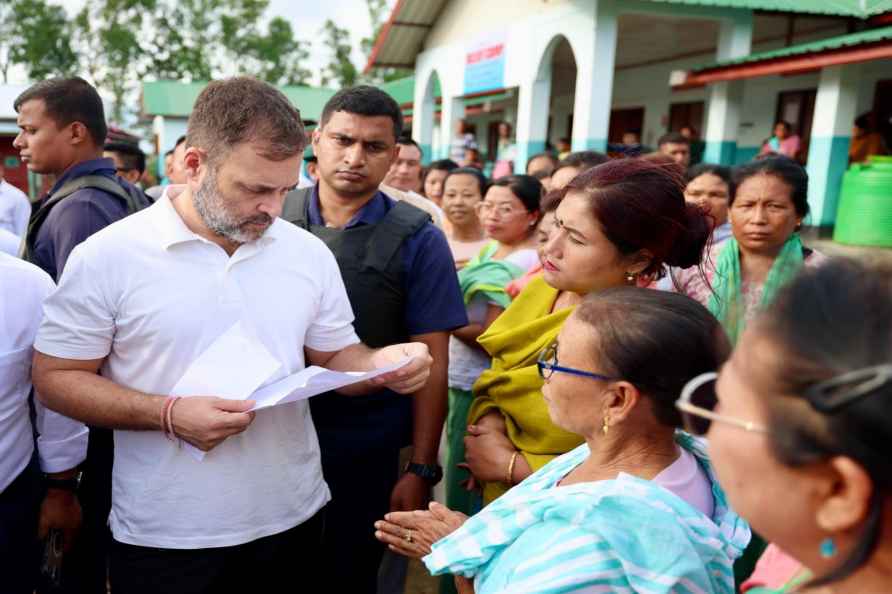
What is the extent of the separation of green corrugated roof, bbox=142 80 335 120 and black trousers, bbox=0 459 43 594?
75.9 ft

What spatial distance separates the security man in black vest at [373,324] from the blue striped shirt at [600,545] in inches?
40.2

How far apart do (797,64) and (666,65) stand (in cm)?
643

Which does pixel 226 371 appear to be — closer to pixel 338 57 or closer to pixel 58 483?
pixel 58 483

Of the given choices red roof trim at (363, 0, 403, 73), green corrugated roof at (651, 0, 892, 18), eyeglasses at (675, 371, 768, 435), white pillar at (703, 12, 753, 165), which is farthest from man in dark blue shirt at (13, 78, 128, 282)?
red roof trim at (363, 0, 403, 73)

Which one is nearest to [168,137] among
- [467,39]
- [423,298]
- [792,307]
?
[467,39]

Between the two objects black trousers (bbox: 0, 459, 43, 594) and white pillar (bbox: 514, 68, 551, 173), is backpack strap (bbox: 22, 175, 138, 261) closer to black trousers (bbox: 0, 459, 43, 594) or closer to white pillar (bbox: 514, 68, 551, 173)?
black trousers (bbox: 0, 459, 43, 594)

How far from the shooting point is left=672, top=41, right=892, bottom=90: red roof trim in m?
7.20

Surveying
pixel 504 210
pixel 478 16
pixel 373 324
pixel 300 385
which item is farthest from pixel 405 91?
pixel 300 385

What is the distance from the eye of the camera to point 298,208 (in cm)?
Answer: 257

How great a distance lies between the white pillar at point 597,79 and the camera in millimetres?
8984

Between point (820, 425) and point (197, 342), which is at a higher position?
point (820, 425)

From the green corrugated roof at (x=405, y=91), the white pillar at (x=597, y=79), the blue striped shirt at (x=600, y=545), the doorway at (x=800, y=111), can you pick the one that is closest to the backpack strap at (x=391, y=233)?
the blue striped shirt at (x=600, y=545)

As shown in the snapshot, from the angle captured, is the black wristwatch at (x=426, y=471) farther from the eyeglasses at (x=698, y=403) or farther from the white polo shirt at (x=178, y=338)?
the eyeglasses at (x=698, y=403)

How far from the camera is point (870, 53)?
7.19 meters
